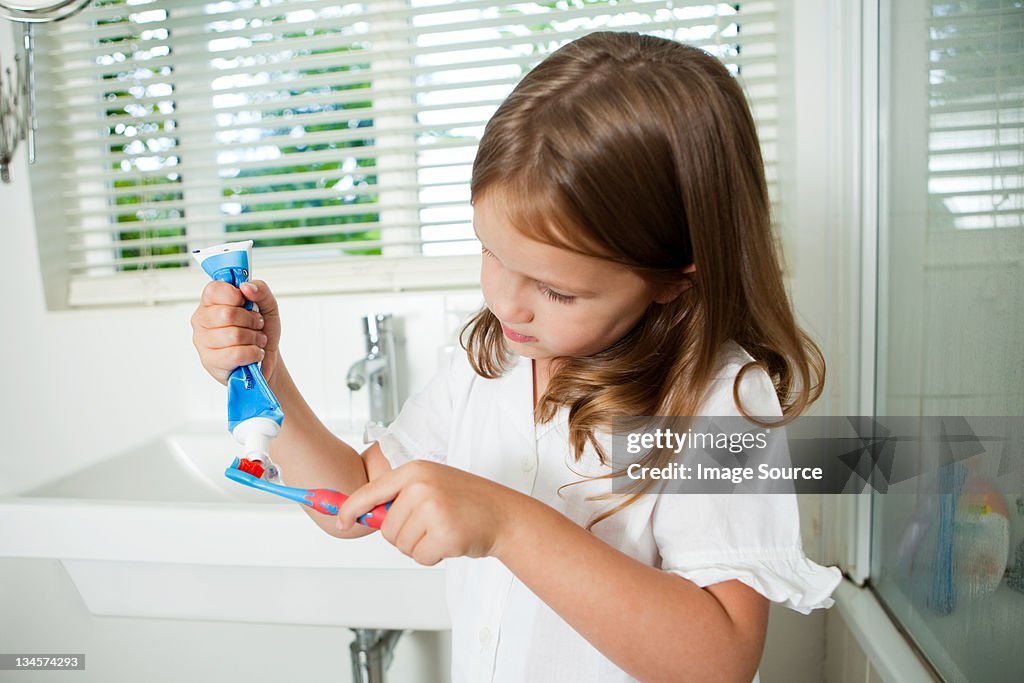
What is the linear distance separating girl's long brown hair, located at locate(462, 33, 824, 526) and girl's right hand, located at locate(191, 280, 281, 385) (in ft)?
0.75

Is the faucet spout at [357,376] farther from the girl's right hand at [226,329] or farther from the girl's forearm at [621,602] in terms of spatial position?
the girl's forearm at [621,602]

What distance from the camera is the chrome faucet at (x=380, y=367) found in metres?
1.21

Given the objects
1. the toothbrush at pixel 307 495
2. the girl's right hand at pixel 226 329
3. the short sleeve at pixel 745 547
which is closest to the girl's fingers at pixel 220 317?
the girl's right hand at pixel 226 329

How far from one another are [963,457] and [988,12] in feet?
1.30

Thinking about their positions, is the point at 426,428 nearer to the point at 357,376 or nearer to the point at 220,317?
the point at 220,317

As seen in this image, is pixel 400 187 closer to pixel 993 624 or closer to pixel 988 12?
pixel 988 12

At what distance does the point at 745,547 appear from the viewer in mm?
617

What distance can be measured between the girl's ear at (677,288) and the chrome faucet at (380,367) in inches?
25.1

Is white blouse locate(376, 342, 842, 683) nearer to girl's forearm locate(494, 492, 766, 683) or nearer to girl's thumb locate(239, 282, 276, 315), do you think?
girl's forearm locate(494, 492, 766, 683)

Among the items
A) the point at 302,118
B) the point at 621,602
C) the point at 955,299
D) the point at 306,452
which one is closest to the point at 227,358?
the point at 306,452

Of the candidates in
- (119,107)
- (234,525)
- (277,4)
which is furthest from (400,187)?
(234,525)

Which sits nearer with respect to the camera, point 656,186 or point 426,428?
point 656,186

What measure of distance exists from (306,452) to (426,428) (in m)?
0.13

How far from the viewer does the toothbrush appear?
1.82 feet
